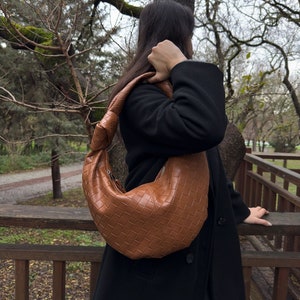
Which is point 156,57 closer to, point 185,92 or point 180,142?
point 185,92

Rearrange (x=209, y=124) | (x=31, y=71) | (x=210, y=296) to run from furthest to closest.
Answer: (x=31, y=71), (x=210, y=296), (x=209, y=124)

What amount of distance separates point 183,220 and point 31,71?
7.96 metres

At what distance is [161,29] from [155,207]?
0.60 meters

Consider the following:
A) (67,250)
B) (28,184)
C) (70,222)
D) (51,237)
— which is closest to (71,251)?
(67,250)

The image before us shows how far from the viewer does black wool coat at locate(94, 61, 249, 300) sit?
3.26 ft

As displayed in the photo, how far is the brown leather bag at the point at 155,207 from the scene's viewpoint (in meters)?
1.02

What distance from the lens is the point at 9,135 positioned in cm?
864

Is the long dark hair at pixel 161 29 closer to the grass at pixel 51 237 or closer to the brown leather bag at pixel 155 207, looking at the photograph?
the brown leather bag at pixel 155 207

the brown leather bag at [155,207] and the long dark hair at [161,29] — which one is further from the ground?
the long dark hair at [161,29]

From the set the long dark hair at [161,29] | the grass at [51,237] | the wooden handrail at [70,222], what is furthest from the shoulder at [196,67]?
the grass at [51,237]

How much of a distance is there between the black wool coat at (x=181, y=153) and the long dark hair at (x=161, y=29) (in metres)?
0.11

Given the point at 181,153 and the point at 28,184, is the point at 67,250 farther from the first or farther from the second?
the point at 28,184

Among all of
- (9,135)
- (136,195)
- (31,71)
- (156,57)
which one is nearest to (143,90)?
(156,57)

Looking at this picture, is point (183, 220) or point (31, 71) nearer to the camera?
point (183, 220)
